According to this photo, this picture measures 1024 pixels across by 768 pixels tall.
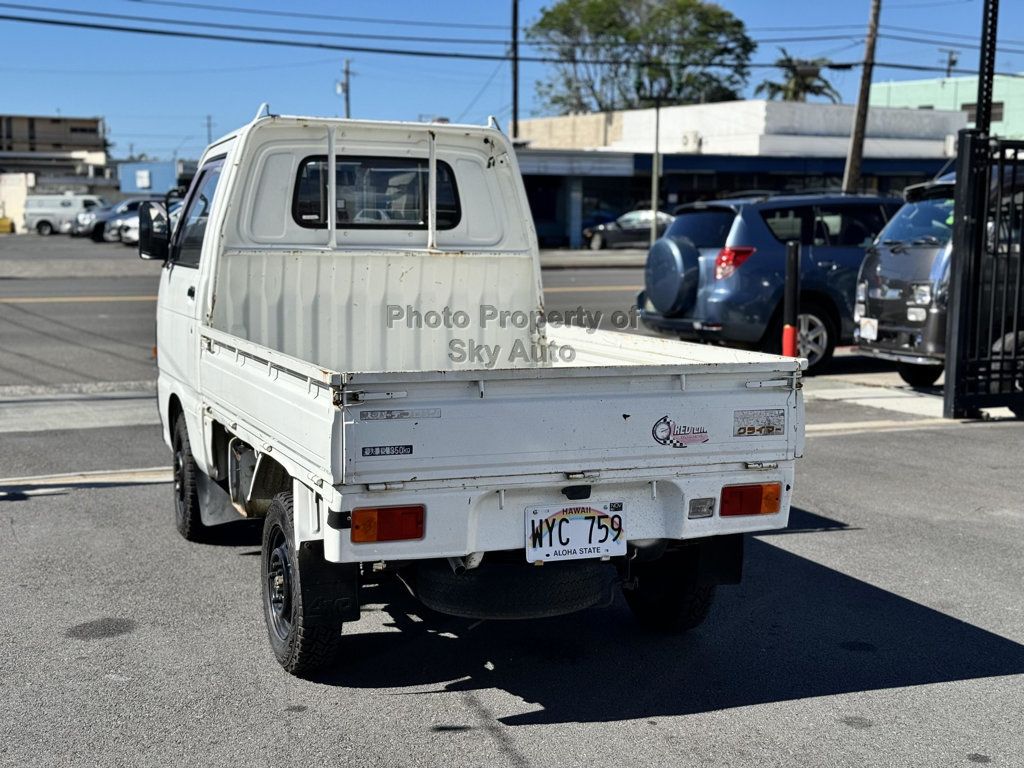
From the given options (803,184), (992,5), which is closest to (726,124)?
(803,184)

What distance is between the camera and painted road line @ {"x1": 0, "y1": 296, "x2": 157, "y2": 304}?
67.3 feet

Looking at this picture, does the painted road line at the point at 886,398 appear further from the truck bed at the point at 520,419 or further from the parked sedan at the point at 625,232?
the parked sedan at the point at 625,232

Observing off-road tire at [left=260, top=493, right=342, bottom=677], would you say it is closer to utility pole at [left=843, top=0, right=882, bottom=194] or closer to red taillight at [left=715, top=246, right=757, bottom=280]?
red taillight at [left=715, top=246, right=757, bottom=280]

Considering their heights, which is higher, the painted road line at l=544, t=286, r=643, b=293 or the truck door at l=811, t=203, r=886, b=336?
the truck door at l=811, t=203, r=886, b=336

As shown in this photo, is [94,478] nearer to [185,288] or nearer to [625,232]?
[185,288]

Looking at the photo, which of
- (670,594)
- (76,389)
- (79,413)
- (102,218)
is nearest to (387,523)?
(670,594)

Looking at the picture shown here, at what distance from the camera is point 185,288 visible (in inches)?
265

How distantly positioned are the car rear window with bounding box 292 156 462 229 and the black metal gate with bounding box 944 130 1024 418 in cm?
560

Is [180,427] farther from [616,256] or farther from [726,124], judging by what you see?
[726,124]

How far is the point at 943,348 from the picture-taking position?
37.1 feet

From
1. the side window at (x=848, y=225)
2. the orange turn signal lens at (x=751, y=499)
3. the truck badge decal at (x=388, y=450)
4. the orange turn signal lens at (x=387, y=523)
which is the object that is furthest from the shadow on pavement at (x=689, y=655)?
the side window at (x=848, y=225)

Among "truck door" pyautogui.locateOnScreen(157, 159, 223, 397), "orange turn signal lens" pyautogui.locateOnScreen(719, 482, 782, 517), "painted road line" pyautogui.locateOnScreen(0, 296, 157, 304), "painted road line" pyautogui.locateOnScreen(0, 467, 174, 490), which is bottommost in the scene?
"painted road line" pyautogui.locateOnScreen(0, 467, 174, 490)

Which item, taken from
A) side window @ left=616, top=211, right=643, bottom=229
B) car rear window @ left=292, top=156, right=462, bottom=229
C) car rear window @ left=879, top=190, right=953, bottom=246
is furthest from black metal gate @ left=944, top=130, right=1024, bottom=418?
side window @ left=616, top=211, right=643, bottom=229

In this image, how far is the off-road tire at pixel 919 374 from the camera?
12900 millimetres
